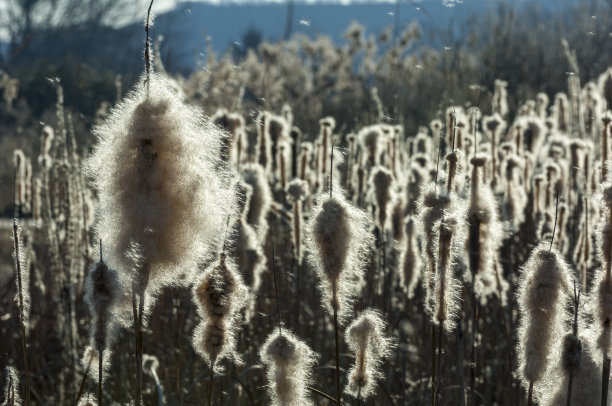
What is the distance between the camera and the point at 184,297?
337 cm

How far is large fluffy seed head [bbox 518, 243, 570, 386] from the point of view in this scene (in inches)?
58.4

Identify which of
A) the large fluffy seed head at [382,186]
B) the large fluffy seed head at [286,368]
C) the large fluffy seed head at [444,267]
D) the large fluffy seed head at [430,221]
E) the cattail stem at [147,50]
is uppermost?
the large fluffy seed head at [382,186]

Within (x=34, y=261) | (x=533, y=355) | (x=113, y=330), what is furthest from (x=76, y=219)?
(x=533, y=355)

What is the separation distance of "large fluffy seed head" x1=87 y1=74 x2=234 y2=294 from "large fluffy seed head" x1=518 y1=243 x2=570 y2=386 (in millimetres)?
643

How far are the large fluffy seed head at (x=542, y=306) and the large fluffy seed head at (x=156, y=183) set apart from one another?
64cm

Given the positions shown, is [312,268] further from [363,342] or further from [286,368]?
[286,368]

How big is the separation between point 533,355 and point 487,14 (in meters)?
17.8

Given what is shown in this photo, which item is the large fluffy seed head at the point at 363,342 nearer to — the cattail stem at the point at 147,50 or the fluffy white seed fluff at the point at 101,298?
the fluffy white seed fluff at the point at 101,298

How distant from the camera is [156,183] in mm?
1334

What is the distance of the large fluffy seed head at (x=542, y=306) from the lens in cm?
148

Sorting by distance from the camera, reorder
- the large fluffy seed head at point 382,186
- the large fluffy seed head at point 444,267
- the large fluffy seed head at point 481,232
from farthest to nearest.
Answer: the large fluffy seed head at point 382,186 → the large fluffy seed head at point 481,232 → the large fluffy seed head at point 444,267

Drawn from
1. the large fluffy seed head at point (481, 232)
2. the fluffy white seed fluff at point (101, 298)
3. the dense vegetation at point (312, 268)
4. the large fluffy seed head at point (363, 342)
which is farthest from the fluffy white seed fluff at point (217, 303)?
the large fluffy seed head at point (481, 232)

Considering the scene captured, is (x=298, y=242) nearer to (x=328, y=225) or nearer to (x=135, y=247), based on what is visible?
(x=328, y=225)

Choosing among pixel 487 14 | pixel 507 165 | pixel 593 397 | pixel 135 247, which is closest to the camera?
pixel 135 247
